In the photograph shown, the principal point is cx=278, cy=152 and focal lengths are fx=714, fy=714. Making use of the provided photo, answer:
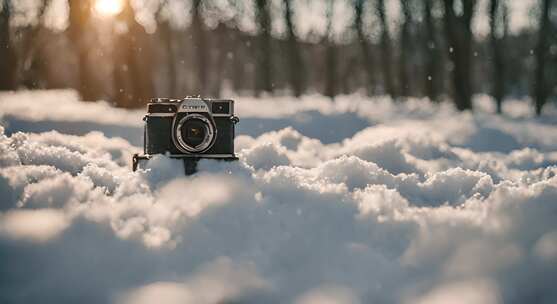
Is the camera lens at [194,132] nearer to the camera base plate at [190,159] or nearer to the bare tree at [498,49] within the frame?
the camera base plate at [190,159]

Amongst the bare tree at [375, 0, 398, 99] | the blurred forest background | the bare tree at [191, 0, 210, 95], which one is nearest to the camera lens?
the blurred forest background

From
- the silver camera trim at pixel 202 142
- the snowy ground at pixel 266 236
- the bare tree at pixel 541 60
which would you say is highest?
the bare tree at pixel 541 60

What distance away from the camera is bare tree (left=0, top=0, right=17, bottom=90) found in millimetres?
24791

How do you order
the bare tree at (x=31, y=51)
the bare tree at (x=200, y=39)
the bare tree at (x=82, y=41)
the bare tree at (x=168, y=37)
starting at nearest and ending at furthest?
the bare tree at (x=82, y=41)
the bare tree at (x=31, y=51)
the bare tree at (x=200, y=39)
the bare tree at (x=168, y=37)

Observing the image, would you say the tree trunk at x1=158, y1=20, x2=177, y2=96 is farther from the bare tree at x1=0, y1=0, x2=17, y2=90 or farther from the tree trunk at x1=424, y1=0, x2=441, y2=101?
the tree trunk at x1=424, y1=0, x2=441, y2=101

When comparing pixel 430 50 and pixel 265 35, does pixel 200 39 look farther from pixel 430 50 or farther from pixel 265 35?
pixel 430 50

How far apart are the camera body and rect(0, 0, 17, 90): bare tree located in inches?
804

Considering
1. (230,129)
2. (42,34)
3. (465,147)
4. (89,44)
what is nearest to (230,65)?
(42,34)

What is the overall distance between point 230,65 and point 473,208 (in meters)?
48.1

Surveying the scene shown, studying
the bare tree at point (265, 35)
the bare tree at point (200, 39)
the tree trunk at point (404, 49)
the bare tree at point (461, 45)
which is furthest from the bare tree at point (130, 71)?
the tree trunk at point (404, 49)

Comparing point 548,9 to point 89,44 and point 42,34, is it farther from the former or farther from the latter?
point 42,34

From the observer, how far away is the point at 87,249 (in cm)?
362

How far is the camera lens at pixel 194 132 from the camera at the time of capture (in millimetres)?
5852

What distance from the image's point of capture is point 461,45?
61.1ft
